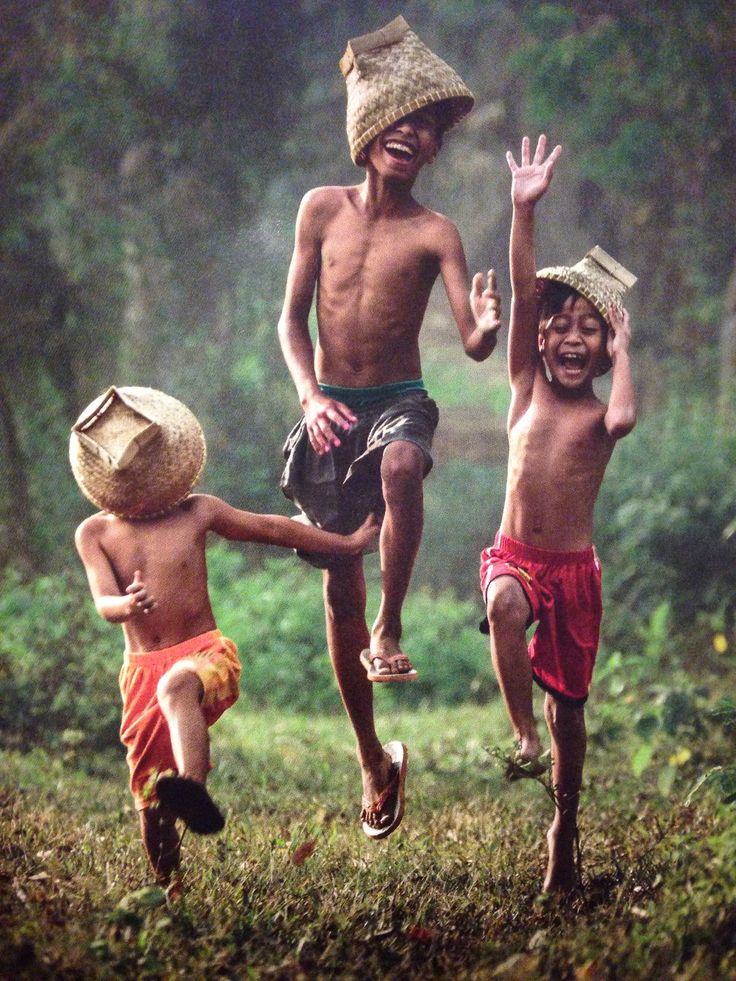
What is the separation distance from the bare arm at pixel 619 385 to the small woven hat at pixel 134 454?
49.3 inches

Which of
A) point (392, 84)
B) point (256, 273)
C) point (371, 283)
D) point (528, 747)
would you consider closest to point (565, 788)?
point (528, 747)

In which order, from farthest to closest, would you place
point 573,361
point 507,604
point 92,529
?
1. point 573,361
2. point 507,604
3. point 92,529

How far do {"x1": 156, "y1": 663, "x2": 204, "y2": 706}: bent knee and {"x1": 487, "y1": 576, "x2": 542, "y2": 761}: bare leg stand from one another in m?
0.87

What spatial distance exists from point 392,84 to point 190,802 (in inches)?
89.6

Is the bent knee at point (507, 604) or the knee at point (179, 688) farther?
the bent knee at point (507, 604)

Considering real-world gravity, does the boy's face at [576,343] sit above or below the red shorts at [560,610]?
above

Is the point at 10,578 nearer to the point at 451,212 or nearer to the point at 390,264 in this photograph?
the point at 390,264

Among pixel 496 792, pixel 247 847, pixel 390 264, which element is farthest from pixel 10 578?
pixel 390 264

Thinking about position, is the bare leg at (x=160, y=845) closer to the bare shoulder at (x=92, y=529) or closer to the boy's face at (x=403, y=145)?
the bare shoulder at (x=92, y=529)

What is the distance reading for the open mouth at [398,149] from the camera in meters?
4.09

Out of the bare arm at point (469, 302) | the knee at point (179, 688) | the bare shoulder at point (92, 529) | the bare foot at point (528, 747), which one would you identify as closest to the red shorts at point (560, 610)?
the bare foot at point (528, 747)

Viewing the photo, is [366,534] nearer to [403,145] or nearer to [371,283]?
[371,283]

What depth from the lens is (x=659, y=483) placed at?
893 centimetres

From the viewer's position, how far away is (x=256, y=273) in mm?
9492
